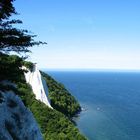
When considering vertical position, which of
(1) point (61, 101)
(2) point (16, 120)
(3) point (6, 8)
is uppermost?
(3) point (6, 8)

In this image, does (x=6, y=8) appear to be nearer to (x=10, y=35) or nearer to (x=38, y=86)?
(x=10, y=35)

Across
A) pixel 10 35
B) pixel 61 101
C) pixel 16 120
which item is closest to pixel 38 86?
pixel 61 101

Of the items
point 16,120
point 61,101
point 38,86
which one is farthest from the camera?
point 61,101

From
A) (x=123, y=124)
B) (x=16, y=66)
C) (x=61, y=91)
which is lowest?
(x=123, y=124)

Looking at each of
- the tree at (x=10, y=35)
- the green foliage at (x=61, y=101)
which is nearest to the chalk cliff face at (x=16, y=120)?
the tree at (x=10, y=35)

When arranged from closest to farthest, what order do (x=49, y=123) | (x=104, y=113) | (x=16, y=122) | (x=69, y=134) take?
(x=16, y=122), (x=69, y=134), (x=49, y=123), (x=104, y=113)

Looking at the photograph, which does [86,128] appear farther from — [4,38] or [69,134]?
[4,38]

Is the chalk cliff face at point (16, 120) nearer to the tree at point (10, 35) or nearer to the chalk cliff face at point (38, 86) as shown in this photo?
the tree at point (10, 35)

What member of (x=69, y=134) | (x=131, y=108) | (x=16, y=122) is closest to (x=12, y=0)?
(x=16, y=122)
